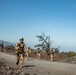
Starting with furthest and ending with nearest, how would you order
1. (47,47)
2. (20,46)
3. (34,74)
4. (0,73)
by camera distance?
(47,47) → (20,46) → (0,73) → (34,74)

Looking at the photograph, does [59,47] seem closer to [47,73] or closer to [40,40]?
[40,40]

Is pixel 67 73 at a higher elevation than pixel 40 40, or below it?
below

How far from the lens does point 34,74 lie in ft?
51.8

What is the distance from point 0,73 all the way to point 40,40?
229ft

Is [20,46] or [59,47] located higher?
[59,47]

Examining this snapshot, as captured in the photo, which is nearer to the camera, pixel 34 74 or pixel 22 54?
pixel 34 74

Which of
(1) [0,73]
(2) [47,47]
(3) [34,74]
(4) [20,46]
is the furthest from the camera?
(2) [47,47]

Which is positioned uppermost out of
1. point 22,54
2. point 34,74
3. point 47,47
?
point 47,47

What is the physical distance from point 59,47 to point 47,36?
18.3ft

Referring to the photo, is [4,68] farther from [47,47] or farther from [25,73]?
[47,47]

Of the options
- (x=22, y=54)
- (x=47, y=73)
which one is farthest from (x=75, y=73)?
(x=22, y=54)

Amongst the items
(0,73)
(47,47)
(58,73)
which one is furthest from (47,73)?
(47,47)

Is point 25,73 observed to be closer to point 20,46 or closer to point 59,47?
point 20,46

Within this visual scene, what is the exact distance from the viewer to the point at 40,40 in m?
87.2
